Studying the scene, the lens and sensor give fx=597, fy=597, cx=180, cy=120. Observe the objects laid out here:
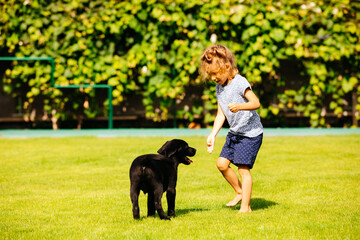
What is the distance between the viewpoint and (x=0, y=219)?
4.77 metres

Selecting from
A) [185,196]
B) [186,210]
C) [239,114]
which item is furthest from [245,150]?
[185,196]

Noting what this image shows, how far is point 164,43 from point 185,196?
6.99m

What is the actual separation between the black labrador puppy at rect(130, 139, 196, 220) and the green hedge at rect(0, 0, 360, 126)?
23.6 ft

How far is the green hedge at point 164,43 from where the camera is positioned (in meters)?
12.0

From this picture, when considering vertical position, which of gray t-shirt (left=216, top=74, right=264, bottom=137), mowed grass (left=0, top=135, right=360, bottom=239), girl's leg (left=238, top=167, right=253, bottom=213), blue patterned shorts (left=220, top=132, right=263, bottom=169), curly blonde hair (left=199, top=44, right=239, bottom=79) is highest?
curly blonde hair (left=199, top=44, right=239, bottom=79)

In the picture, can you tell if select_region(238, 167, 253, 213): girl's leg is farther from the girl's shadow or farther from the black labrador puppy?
the black labrador puppy

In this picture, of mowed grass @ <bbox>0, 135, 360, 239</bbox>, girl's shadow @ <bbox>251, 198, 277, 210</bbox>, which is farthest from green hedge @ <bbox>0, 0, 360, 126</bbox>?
girl's shadow @ <bbox>251, 198, 277, 210</bbox>

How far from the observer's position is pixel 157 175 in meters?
4.48

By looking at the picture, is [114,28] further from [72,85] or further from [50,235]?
[50,235]

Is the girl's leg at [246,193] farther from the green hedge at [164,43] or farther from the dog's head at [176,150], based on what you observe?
the green hedge at [164,43]

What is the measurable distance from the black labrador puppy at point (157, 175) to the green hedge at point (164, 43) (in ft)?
23.6

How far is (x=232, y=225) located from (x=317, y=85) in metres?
8.44

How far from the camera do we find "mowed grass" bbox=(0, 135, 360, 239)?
4.29 metres

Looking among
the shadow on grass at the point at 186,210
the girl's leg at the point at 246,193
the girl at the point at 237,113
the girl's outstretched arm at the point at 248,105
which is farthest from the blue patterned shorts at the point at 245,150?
the shadow on grass at the point at 186,210
